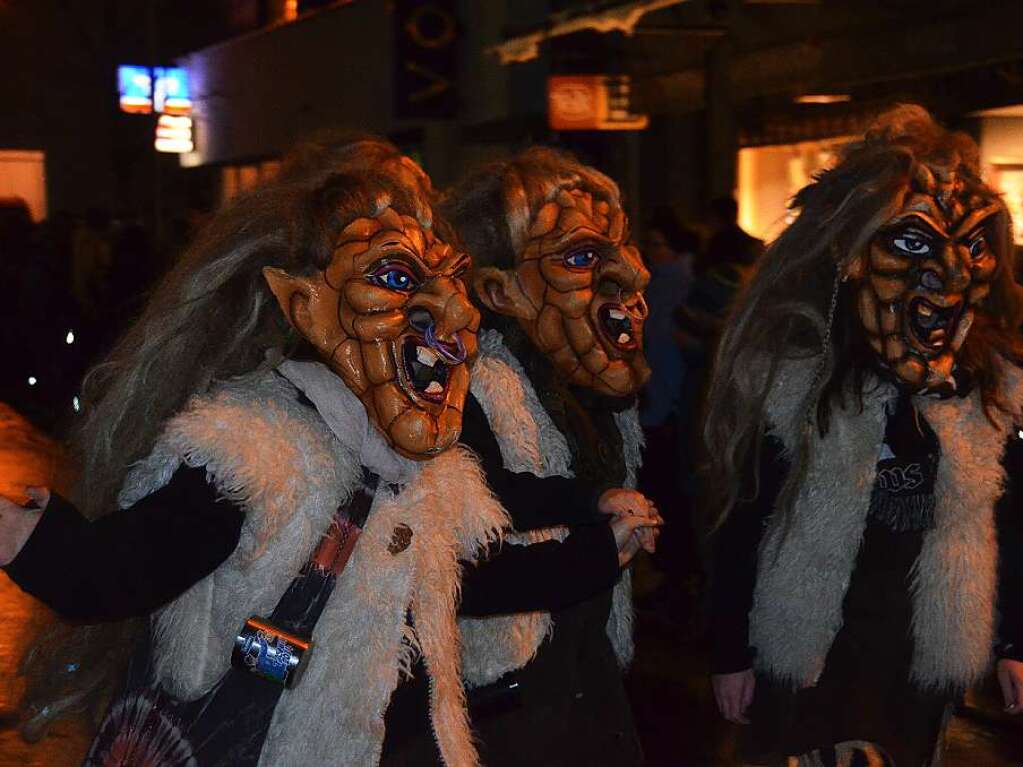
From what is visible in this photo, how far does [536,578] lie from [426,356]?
46 centimetres

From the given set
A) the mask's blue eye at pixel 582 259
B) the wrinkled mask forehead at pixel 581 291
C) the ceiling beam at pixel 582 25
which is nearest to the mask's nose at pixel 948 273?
the wrinkled mask forehead at pixel 581 291

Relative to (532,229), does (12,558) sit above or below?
below

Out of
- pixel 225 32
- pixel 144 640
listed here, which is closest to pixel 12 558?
pixel 144 640

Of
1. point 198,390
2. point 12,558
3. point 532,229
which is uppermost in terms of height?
point 532,229

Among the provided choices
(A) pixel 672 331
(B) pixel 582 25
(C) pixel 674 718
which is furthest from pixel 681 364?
(B) pixel 582 25

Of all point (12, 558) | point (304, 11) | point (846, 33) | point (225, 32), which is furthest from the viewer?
point (225, 32)

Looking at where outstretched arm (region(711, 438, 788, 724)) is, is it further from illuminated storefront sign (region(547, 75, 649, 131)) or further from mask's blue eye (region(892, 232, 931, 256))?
illuminated storefront sign (region(547, 75, 649, 131))

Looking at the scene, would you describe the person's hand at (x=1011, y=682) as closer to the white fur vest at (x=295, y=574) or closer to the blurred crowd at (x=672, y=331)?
the white fur vest at (x=295, y=574)

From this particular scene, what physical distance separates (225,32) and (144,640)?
994 inches

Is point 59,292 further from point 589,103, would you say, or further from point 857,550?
point 857,550

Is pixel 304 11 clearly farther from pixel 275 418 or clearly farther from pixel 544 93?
pixel 275 418

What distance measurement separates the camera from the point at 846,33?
11.6 metres

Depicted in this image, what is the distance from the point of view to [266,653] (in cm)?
257

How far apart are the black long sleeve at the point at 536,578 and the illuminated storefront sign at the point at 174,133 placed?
70.9 ft
